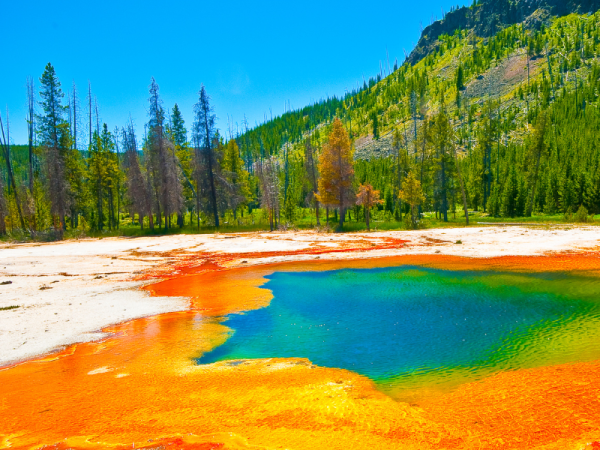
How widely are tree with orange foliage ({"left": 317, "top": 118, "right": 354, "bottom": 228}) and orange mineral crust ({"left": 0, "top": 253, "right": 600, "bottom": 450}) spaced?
3287 cm

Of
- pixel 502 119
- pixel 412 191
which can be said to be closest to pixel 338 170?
pixel 412 191

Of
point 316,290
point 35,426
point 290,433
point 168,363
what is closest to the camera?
point 290,433

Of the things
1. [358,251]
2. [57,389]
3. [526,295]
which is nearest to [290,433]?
[57,389]

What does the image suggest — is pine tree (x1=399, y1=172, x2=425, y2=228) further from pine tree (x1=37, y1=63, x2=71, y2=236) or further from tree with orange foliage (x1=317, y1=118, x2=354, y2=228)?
pine tree (x1=37, y1=63, x2=71, y2=236)

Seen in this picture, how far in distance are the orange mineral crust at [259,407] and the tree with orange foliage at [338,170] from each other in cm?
3287

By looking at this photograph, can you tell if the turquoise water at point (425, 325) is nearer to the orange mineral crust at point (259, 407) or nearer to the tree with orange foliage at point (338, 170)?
the orange mineral crust at point (259, 407)

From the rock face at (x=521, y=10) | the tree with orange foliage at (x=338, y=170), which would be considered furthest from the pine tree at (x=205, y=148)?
the rock face at (x=521, y=10)

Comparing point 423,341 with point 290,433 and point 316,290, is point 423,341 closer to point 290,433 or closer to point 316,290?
point 290,433

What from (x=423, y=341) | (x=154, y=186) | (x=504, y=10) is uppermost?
(x=504, y=10)

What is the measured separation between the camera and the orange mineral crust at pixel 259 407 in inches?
200

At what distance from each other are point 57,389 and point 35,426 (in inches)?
52.7

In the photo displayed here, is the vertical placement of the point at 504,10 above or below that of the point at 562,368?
above

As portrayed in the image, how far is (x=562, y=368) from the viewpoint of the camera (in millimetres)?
7109

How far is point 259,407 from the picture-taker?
6125 mm
